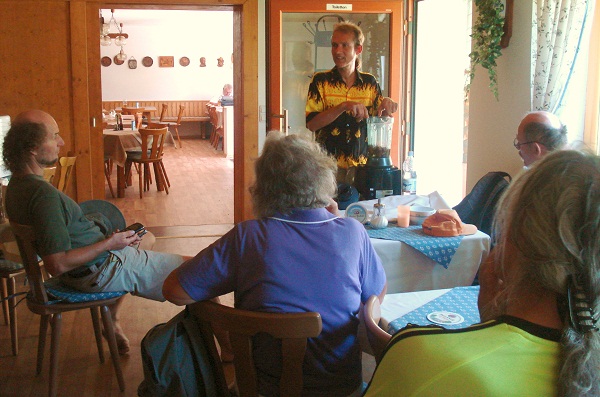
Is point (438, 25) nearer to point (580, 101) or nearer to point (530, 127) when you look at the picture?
point (580, 101)

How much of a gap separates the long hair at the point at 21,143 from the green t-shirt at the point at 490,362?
6.99 ft

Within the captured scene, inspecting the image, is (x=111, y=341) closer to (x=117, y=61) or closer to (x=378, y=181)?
(x=378, y=181)

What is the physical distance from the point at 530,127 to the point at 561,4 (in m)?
1.13

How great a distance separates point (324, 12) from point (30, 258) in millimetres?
3738

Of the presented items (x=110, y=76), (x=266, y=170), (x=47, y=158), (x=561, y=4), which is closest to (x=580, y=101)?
(x=561, y=4)

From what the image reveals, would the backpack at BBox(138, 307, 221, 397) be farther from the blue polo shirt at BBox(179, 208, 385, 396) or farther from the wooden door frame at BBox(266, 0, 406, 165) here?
the wooden door frame at BBox(266, 0, 406, 165)

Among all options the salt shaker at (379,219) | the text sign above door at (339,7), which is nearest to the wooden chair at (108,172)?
the text sign above door at (339,7)

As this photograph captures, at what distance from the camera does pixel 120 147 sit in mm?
7801

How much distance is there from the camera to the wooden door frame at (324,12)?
550cm

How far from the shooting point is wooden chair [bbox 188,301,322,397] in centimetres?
150

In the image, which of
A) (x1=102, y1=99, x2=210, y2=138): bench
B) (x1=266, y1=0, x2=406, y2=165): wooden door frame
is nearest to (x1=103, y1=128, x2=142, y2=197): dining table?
(x1=266, y1=0, x2=406, y2=165): wooden door frame

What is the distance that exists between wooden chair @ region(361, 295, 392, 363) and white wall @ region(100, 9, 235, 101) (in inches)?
543

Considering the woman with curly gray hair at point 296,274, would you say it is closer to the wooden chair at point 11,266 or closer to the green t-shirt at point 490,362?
the green t-shirt at point 490,362

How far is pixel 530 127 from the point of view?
3.09 meters
